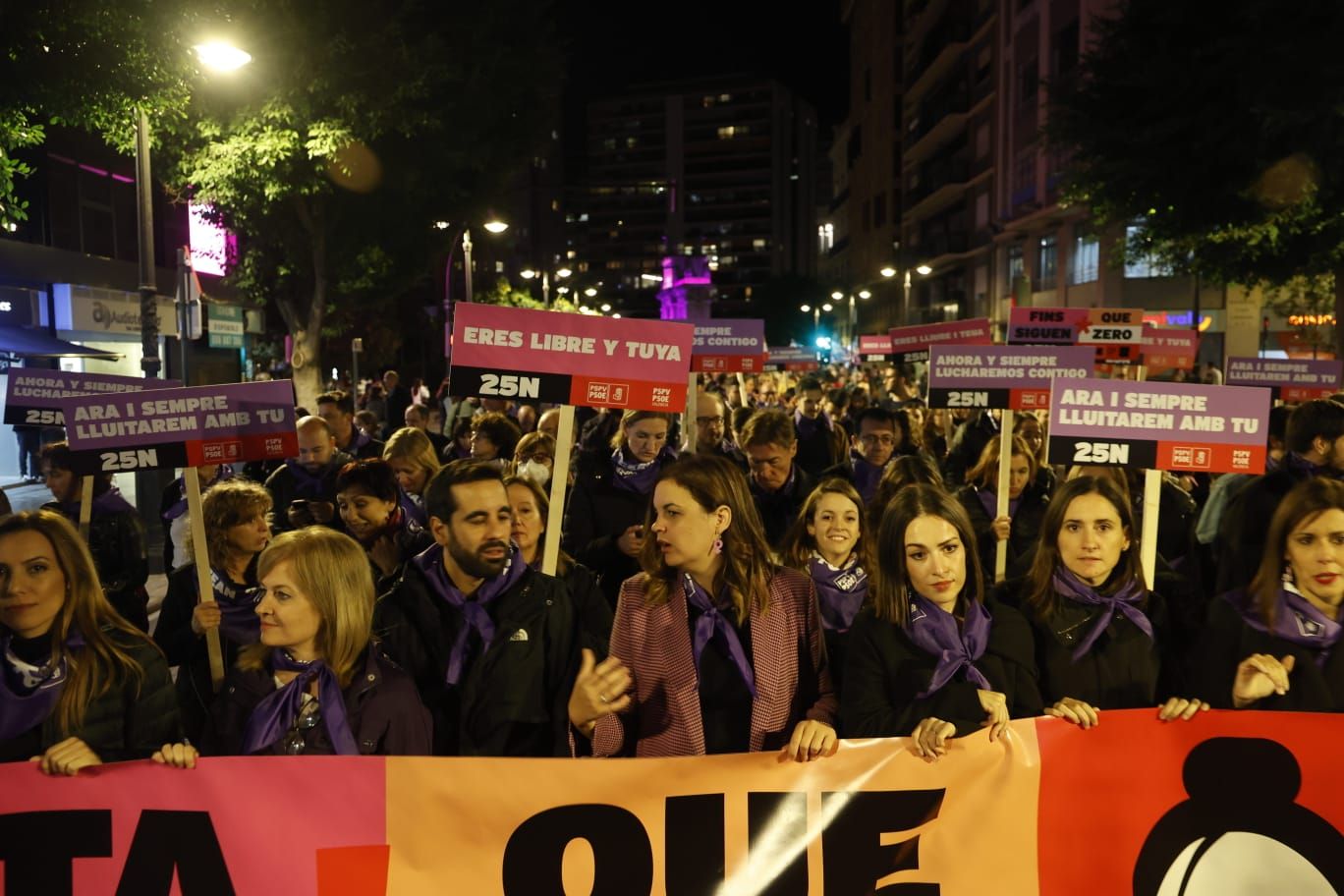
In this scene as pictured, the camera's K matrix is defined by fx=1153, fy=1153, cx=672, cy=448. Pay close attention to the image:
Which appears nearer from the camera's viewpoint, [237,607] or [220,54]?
[237,607]

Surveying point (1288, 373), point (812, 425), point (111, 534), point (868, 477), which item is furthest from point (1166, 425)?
point (1288, 373)

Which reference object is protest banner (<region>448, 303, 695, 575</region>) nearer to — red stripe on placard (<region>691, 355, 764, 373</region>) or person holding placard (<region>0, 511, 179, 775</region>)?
person holding placard (<region>0, 511, 179, 775</region>)

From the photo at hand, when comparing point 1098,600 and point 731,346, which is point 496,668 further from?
point 731,346

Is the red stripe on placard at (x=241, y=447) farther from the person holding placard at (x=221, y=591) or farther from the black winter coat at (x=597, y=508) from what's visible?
the black winter coat at (x=597, y=508)

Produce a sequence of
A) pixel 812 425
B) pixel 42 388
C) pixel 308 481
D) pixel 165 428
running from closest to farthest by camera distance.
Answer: pixel 165 428 → pixel 308 481 → pixel 42 388 → pixel 812 425

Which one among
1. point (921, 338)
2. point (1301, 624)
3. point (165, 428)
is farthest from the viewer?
point (921, 338)

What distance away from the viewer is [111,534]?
6.01 metres

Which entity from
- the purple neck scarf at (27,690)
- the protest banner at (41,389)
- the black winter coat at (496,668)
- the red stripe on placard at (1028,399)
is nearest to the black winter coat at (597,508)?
the black winter coat at (496,668)

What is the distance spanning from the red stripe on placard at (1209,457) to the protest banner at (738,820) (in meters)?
1.61

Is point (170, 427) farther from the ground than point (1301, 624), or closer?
farther from the ground

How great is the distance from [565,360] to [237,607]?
1.78 metres

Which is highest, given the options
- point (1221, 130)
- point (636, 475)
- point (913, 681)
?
point (1221, 130)

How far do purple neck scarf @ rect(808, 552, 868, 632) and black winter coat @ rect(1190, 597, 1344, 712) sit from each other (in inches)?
51.9

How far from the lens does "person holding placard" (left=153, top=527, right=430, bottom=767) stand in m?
3.46
